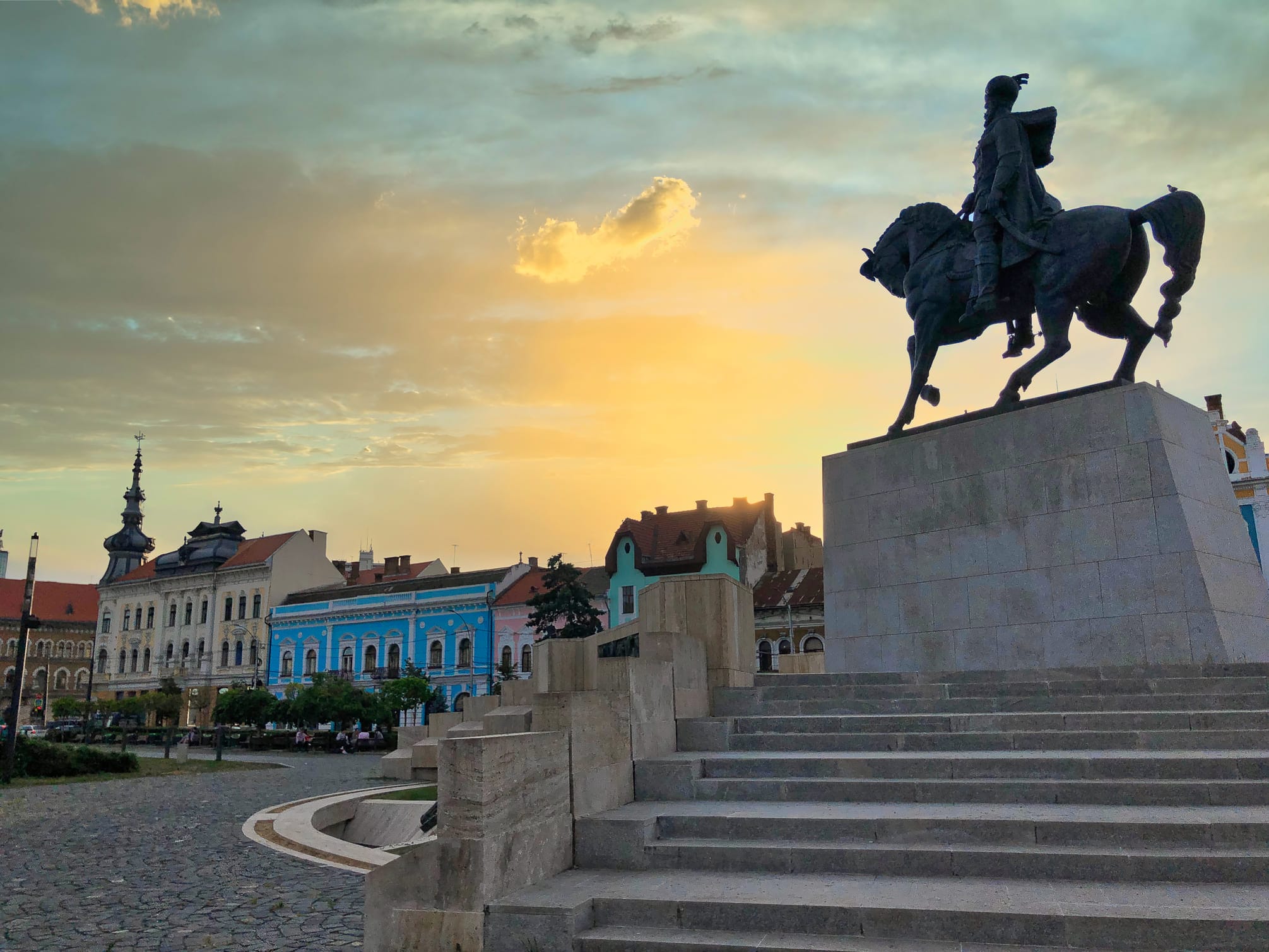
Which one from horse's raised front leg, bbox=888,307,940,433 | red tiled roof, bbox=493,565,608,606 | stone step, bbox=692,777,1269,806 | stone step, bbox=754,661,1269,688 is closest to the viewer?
stone step, bbox=692,777,1269,806

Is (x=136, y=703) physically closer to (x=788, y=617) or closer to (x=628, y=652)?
(x=788, y=617)

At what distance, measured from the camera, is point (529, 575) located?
6831 centimetres

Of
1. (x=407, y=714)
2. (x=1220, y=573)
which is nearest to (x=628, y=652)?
(x=1220, y=573)

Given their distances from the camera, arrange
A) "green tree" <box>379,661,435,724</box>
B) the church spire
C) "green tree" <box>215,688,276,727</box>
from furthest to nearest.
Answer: the church spire
"green tree" <box>215,688,276,727</box>
"green tree" <box>379,661,435,724</box>

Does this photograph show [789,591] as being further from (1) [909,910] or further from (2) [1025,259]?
(1) [909,910]

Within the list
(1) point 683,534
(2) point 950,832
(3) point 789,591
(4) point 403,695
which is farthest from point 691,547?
(2) point 950,832

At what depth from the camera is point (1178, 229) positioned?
40.1 feet

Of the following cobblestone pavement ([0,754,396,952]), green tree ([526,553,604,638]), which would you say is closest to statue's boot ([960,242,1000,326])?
cobblestone pavement ([0,754,396,952])

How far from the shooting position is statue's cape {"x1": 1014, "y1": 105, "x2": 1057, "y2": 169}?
542 inches

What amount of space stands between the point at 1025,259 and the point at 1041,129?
2093 millimetres

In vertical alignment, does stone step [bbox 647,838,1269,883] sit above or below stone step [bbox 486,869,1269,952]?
above

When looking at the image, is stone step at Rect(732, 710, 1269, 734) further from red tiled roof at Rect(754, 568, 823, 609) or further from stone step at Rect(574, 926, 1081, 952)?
red tiled roof at Rect(754, 568, 823, 609)

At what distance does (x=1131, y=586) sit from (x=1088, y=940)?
774cm

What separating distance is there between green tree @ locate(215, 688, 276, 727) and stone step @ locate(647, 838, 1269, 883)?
54.3 metres
